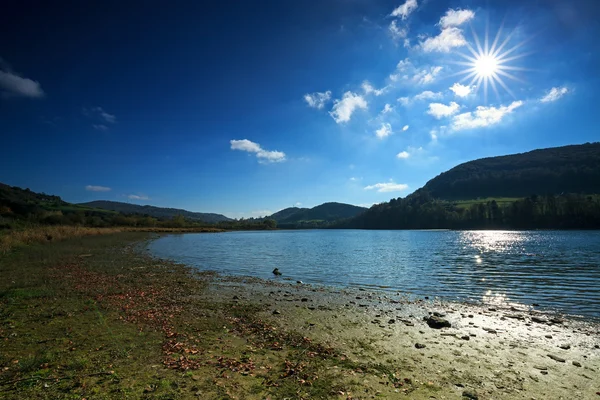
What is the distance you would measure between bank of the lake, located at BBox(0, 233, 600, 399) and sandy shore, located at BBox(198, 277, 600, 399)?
0.06 meters

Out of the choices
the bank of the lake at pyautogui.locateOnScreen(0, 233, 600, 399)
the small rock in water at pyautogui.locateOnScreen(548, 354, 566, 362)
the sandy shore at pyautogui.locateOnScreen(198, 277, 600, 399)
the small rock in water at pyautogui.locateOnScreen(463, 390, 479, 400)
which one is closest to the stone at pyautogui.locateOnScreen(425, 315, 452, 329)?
the sandy shore at pyautogui.locateOnScreen(198, 277, 600, 399)

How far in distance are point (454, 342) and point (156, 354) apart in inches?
478

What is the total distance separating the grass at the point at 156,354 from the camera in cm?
772

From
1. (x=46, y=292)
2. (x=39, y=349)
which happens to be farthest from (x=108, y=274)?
(x=39, y=349)

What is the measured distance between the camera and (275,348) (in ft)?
36.7

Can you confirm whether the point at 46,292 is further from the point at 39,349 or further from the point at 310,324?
the point at 310,324

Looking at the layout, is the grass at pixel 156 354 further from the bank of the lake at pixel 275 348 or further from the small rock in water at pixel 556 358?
the small rock in water at pixel 556 358

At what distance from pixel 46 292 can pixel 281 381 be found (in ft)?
58.9

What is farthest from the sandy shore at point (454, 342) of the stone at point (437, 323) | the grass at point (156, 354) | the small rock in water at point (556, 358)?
the grass at point (156, 354)

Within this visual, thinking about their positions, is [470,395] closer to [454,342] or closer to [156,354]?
[454,342]

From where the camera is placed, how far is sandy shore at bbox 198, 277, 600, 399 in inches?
350

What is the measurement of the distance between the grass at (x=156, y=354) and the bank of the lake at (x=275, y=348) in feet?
0.17

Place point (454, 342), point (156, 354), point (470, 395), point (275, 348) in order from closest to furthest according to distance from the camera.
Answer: point (470, 395) < point (156, 354) < point (275, 348) < point (454, 342)

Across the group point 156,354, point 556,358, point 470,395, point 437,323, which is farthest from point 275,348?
point 556,358
